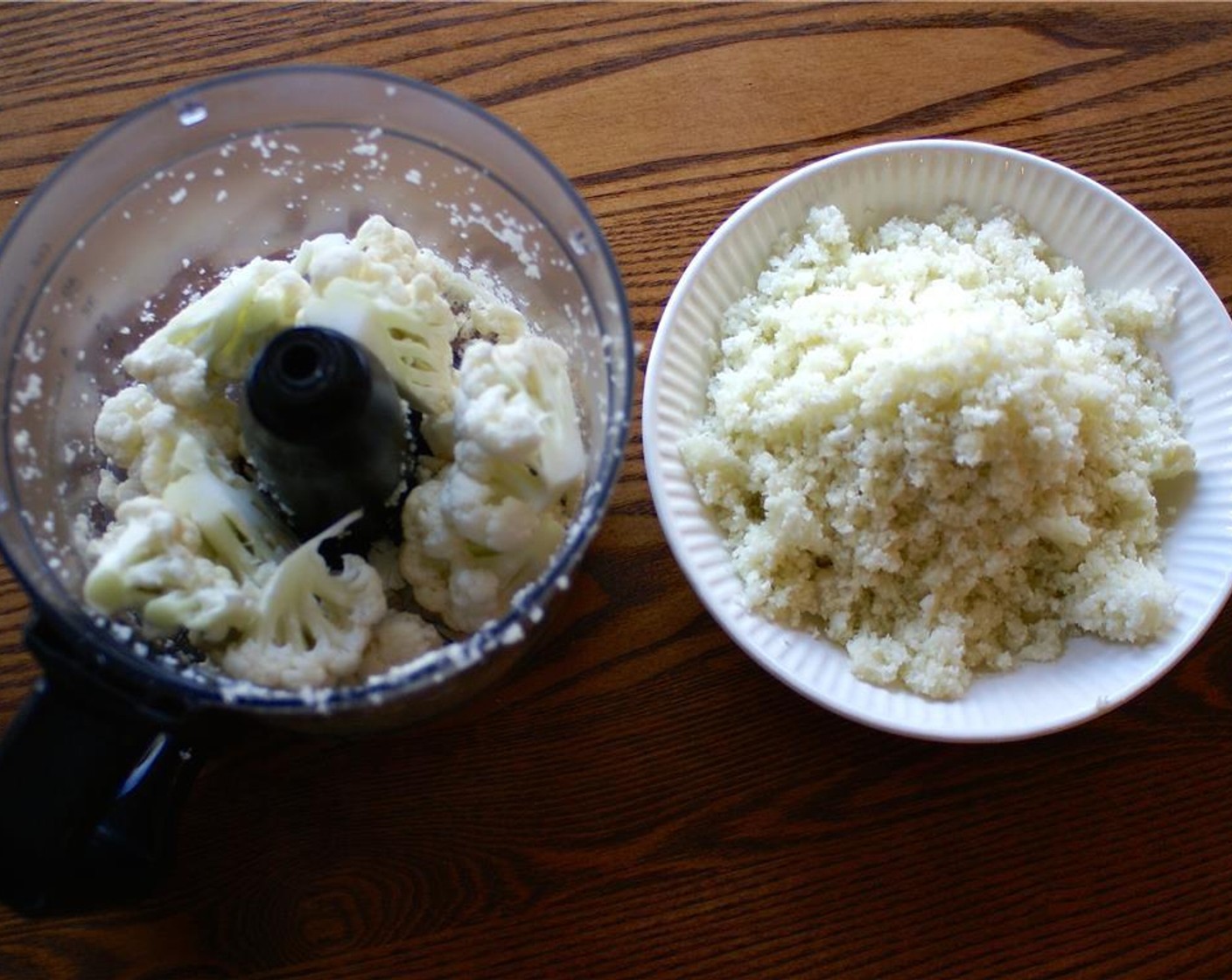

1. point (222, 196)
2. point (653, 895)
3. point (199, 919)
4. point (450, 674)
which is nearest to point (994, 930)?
point (653, 895)

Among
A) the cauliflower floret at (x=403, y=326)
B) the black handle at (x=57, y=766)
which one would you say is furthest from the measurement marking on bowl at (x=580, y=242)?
the black handle at (x=57, y=766)

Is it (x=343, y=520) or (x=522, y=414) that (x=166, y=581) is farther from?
(x=522, y=414)

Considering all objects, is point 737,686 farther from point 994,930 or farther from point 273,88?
point 273,88

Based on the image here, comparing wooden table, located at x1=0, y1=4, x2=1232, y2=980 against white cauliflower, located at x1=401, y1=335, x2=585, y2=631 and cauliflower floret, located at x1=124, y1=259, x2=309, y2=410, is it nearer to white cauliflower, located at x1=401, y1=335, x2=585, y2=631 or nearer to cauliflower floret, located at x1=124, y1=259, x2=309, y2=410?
white cauliflower, located at x1=401, y1=335, x2=585, y2=631

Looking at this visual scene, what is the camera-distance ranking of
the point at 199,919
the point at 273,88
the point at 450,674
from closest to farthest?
the point at 450,674
the point at 273,88
the point at 199,919

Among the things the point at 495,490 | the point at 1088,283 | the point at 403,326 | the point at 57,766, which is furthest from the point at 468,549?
the point at 1088,283

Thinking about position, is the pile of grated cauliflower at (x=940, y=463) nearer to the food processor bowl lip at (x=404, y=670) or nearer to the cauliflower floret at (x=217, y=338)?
the food processor bowl lip at (x=404, y=670)

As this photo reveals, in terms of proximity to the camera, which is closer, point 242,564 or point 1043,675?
→ point 242,564
